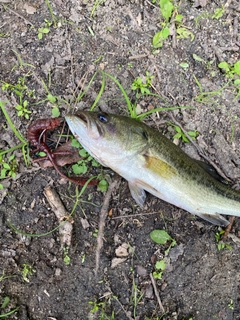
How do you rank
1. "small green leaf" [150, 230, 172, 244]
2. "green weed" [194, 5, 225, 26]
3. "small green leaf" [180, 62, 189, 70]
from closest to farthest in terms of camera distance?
1. "small green leaf" [150, 230, 172, 244]
2. "small green leaf" [180, 62, 189, 70]
3. "green weed" [194, 5, 225, 26]

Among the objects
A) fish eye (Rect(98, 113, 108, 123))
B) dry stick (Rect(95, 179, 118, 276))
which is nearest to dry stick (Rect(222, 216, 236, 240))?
dry stick (Rect(95, 179, 118, 276))

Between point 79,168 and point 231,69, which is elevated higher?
point 231,69

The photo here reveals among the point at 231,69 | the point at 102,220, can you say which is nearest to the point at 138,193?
the point at 102,220

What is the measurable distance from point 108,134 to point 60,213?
1301 millimetres

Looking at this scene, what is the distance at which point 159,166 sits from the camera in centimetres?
464

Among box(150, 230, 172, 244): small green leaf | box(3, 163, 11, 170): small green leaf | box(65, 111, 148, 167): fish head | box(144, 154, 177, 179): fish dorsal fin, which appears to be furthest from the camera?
box(150, 230, 172, 244): small green leaf

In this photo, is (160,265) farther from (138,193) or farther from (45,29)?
(45,29)

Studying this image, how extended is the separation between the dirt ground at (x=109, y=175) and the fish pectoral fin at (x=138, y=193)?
0.19 metres

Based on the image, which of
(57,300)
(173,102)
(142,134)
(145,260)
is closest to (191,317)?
(145,260)

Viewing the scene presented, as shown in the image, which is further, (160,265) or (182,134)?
(182,134)

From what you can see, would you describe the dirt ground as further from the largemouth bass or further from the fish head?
the fish head

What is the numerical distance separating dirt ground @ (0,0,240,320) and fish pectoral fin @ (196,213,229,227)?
0.26 m

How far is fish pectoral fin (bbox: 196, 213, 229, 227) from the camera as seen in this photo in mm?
5059

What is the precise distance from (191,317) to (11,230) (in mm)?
2646
